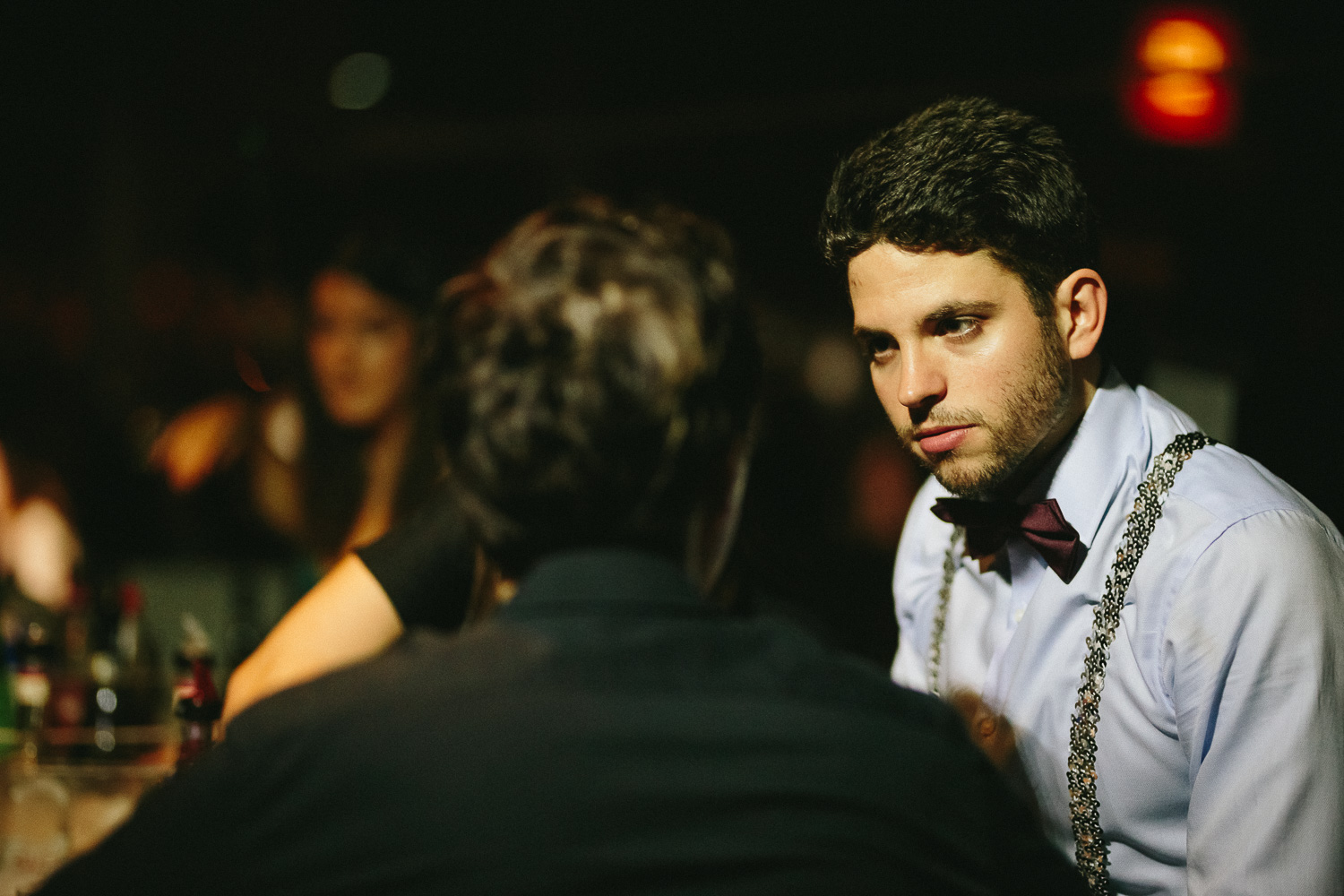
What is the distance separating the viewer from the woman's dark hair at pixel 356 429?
242 cm

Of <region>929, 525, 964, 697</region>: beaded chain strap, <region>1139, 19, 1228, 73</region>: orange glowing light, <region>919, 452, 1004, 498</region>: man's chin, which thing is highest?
<region>1139, 19, 1228, 73</region>: orange glowing light

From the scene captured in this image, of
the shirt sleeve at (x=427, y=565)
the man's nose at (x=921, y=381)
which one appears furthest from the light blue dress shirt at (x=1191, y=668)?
the shirt sleeve at (x=427, y=565)

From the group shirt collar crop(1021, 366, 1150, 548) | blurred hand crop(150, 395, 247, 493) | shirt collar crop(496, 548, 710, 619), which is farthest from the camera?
blurred hand crop(150, 395, 247, 493)

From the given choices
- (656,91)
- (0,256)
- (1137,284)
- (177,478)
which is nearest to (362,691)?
(177,478)

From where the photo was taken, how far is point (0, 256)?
20.9 feet

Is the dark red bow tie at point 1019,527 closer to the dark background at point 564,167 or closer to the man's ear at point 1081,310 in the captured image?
the man's ear at point 1081,310

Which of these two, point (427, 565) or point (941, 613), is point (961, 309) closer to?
point (941, 613)

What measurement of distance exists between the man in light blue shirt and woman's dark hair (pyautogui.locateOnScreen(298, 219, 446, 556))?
1.23m

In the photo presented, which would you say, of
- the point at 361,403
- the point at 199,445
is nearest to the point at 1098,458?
the point at 361,403

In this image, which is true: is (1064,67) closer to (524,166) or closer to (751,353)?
(524,166)

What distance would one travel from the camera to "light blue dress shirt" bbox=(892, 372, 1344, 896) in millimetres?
1182

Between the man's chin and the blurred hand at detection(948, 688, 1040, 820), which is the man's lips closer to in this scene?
the man's chin

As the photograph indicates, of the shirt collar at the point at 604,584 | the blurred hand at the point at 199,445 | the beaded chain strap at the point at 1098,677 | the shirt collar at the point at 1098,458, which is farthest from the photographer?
the blurred hand at the point at 199,445

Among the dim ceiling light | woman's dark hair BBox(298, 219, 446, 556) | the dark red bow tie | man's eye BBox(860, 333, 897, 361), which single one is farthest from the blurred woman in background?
the dim ceiling light
